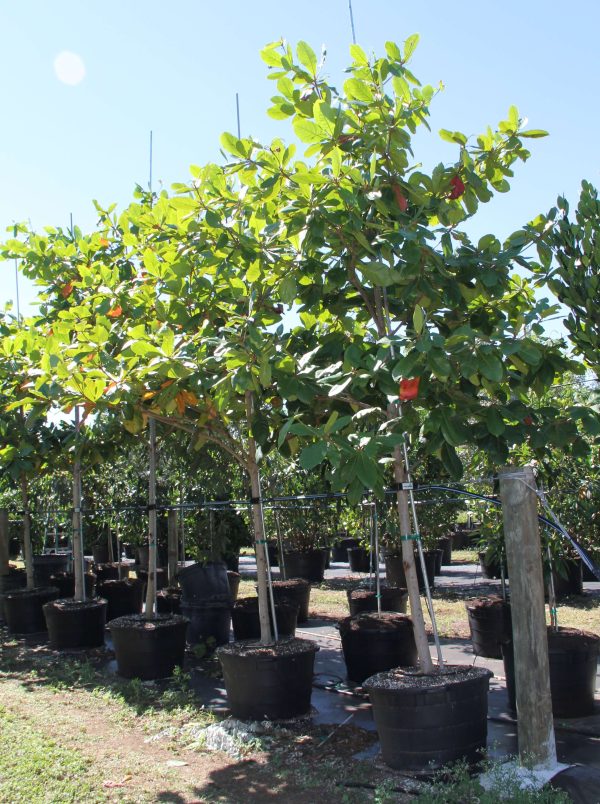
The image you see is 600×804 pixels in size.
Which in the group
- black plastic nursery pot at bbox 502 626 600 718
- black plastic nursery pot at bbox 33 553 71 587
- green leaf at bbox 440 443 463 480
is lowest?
black plastic nursery pot at bbox 502 626 600 718

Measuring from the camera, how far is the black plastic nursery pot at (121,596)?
9320mm

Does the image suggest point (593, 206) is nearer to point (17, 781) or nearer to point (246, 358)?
point (246, 358)

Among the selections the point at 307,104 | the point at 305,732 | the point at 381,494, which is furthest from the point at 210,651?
the point at 307,104

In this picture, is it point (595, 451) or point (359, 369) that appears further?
point (595, 451)

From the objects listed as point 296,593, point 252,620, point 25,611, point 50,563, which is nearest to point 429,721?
point 252,620

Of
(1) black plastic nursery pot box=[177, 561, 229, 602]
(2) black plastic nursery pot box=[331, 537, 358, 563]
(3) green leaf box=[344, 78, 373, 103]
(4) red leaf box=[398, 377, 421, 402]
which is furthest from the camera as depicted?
(2) black plastic nursery pot box=[331, 537, 358, 563]

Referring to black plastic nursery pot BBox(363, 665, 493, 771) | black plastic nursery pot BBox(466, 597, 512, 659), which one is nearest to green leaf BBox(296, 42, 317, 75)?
black plastic nursery pot BBox(363, 665, 493, 771)

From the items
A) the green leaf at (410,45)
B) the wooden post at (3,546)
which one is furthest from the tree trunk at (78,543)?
the green leaf at (410,45)

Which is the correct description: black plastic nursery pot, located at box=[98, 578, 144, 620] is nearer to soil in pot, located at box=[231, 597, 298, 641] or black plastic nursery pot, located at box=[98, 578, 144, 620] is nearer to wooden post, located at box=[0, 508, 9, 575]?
wooden post, located at box=[0, 508, 9, 575]

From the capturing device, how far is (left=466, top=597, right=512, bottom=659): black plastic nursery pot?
260 inches

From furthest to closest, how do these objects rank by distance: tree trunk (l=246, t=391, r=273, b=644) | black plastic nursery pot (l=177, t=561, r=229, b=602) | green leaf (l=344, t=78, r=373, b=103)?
black plastic nursery pot (l=177, t=561, r=229, b=602) < tree trunk (l=246, t=391, r=273, b=644) < green leaf (l=344, t=78, r=373, b=103)

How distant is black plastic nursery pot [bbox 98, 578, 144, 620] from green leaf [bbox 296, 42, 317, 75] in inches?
289

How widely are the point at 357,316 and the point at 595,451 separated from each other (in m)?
5.09

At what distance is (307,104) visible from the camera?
141 inches
